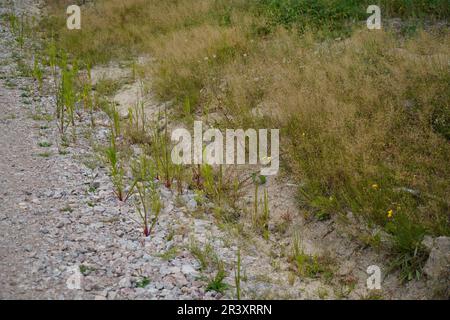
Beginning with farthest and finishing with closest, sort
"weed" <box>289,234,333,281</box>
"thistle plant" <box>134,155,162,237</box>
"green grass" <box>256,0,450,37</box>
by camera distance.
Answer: "green grass" <box>256,0,450,37</box>, "thistle plant" <box>134,155,162,237</box>, "weed" <box>289,234,333,281</box>

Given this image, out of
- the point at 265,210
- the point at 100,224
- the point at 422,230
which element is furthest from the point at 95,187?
the point at 422,230

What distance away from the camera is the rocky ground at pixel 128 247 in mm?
4230

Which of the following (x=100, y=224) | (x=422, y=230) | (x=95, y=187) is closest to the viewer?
(x=422, y=230)

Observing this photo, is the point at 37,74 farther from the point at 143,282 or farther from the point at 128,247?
the point at 143,282

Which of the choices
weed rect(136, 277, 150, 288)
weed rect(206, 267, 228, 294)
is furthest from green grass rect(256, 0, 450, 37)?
weed rect(136, 277, 150, 288)

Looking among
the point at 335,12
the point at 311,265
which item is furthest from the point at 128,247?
the point at 335,12

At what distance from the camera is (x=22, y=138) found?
287 inches

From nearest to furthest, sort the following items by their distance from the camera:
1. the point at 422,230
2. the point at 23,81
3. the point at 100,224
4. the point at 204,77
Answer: the point at 422,230, the point at 100,224, the point at 204,77, the point at 23,81

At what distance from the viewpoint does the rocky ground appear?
167 inches

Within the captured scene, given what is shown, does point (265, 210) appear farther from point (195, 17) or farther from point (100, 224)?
point (195, 17)

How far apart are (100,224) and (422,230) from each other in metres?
3.65

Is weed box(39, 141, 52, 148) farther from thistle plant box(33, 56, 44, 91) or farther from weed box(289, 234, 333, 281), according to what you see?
weed box(289, 234, 333, 281)

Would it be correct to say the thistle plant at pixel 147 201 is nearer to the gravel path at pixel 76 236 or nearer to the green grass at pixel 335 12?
the gravel path at pixel 76 236

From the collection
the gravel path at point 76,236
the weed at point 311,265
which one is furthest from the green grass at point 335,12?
the weed at point 311,265
